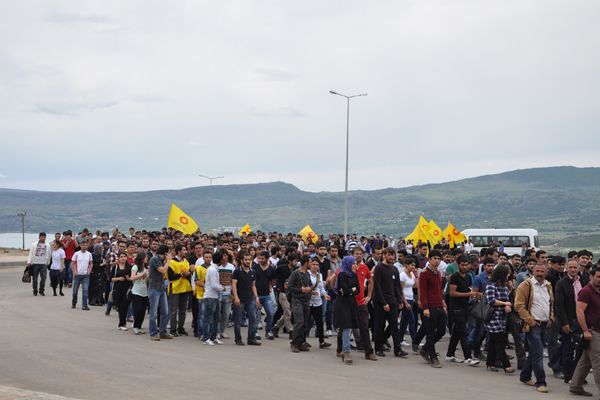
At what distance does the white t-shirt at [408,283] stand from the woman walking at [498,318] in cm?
220

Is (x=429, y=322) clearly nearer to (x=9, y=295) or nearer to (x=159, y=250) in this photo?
(x=159, y=250)

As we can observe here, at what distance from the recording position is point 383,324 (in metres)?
13.9

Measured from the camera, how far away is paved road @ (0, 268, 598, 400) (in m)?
10.0

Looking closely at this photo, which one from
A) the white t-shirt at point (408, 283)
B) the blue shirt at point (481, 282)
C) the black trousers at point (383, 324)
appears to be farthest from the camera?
the white t-shirt at point (408, 283)

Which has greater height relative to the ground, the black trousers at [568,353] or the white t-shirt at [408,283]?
the white t-shirt at [408,283]

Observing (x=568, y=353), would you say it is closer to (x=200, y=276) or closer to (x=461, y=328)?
(x=461, y=328)

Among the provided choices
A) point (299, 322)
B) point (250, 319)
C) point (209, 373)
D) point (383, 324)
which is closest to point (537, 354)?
point (383, 324)

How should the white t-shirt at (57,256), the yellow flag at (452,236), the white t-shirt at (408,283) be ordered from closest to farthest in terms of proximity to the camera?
the white t-shirt at (408,283) → the white t-shirt at (57,256) → the yellow flag at (452,236)

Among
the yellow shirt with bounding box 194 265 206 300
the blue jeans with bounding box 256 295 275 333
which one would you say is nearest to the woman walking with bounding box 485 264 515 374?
the blue jeans with bounding box 256 295 275 333

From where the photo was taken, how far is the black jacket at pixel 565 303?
10883mm

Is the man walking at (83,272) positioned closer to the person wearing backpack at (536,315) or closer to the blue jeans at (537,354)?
the person wearing backpack at (536,315)

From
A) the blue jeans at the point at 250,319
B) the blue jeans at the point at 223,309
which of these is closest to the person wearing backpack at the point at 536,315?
the blue jeans at the point at 250,319

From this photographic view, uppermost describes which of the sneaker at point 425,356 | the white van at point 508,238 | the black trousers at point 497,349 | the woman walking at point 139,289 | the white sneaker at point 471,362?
the white van at point 508,238

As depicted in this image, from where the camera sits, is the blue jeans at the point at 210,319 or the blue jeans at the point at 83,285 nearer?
the blue jeans at the point at 210,319
